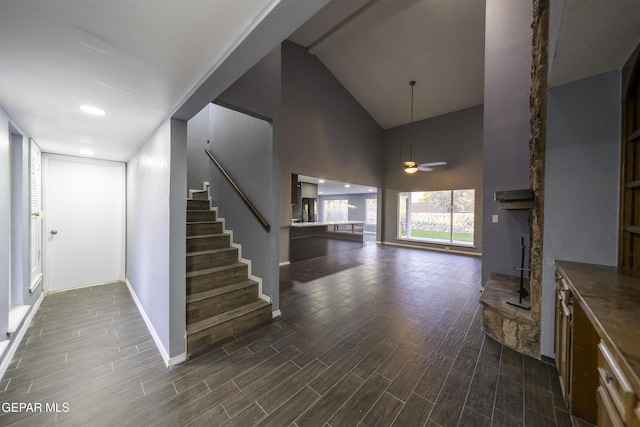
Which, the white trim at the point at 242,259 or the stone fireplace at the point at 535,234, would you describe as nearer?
the stone fireplace at the point at 535,234

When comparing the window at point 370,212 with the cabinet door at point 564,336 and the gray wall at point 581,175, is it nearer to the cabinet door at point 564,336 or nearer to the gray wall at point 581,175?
the gray wall at point 581,175

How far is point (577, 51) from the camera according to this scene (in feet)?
5.18

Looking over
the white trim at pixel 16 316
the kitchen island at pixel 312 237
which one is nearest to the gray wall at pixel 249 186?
the white trim at pixel 16 316

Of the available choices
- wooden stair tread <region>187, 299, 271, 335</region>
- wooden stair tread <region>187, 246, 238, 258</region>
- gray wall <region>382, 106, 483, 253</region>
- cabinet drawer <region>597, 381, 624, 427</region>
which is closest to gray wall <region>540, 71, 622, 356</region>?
cabinet drawer <region>597, 381, 624, 427</region>

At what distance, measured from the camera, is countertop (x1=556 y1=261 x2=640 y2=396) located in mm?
745

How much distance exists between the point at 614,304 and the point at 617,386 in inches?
18.5

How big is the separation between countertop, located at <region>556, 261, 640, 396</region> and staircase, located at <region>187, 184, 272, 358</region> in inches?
105

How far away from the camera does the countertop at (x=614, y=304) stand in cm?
74

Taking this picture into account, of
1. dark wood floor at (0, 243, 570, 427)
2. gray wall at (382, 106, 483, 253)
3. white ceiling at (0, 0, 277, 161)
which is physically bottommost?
dark wood floor at (0, 243, 570, 427)

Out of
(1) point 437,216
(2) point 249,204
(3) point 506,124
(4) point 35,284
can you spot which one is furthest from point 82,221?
(1) point 437,216

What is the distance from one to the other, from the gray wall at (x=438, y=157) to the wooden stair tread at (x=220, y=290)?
713 cm

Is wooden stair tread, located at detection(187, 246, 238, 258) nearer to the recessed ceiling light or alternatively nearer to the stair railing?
the stair railing

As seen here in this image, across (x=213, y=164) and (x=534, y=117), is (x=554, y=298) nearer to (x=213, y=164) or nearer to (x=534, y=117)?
(x=534, y=117)

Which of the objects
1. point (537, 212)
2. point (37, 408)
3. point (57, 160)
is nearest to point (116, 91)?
point (37, 408)
